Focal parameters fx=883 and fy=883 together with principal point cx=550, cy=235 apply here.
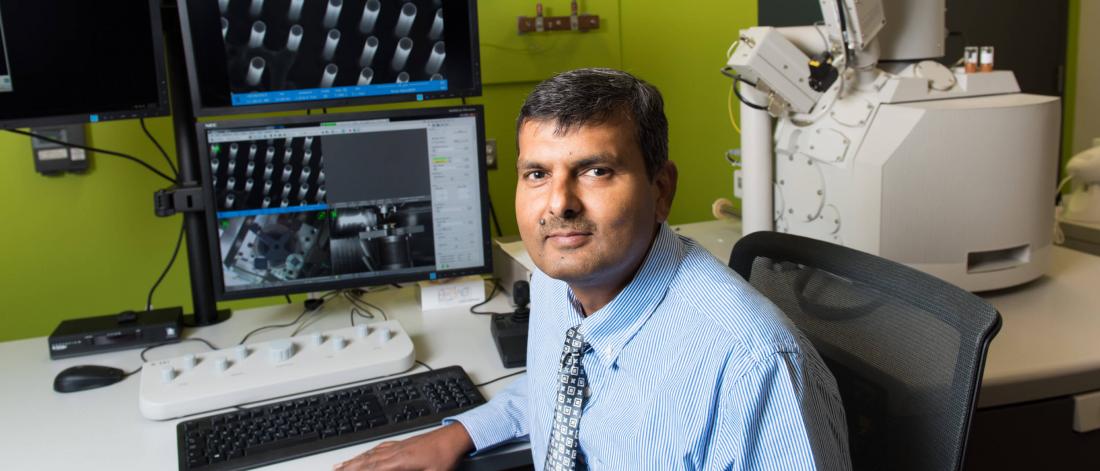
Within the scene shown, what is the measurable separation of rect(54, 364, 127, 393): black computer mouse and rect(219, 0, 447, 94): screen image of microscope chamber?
0.55m

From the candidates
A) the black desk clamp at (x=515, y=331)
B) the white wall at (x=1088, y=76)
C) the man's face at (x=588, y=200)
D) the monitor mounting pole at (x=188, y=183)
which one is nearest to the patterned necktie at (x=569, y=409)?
the man's face at (x=588, y=200)

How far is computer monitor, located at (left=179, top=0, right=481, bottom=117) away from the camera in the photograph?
1.62m

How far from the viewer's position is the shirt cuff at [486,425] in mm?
1233

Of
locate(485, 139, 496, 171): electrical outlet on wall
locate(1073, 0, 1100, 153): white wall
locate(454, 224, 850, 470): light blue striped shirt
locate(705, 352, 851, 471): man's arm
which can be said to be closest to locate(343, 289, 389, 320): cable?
locate(485, 139, 496, 171): electrical outlet on wall

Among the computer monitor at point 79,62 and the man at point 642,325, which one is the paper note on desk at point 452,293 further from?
the man at point 642,325

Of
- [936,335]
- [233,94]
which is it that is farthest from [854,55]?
[233,94]

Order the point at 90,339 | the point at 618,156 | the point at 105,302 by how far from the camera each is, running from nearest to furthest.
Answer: the point at 618,156 → the point at 90,339 → the point at 105,302

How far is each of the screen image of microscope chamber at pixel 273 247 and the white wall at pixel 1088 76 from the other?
311cm

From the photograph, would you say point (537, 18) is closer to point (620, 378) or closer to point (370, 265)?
point (370, 265)

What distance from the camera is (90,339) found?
1660 mm

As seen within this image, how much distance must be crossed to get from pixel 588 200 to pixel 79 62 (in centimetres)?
114

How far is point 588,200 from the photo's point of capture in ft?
3.05

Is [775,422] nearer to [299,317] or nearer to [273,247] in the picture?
[273,247]

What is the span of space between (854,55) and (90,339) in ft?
4.93
